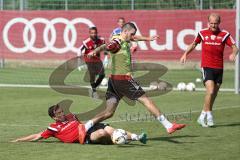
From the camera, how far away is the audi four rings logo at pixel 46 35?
3572cm

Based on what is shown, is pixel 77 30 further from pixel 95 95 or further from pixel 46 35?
pixel 95 95

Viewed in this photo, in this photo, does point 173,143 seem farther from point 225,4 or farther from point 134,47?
point 225,4

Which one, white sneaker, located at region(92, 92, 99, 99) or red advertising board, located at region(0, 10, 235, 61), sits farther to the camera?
red advertising board, located at region(0, 10, 235, 61)

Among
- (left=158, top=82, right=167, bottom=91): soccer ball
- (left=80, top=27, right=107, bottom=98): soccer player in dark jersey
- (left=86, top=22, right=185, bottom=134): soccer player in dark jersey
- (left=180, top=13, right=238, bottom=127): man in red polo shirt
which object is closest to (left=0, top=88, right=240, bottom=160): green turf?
(left=86, top=22, right=185, bottom=134): soccer player in dark jersey

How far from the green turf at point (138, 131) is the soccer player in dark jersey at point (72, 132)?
159 mm

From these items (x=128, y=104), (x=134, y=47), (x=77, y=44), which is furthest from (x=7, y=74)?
(x=128, y=104)

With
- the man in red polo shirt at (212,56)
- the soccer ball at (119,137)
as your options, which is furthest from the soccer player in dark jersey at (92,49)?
the soccer ball at (119,137)

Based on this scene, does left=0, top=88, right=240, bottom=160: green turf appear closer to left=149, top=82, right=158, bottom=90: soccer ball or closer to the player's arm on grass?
the player's arm on grass

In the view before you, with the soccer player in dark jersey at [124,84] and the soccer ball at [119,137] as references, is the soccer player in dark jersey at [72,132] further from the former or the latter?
the soccer player in dark jersey at [124,84]

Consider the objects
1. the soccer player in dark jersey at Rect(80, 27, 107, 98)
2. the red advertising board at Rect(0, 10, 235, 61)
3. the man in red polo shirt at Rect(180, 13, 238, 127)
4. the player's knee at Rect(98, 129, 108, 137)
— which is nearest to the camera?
the player's knee at Rect(98, 129, 108, 137)

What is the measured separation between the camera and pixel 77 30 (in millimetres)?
36000

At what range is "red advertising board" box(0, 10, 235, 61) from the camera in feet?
113

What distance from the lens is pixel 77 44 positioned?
3584 cm

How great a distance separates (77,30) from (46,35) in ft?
4.68
